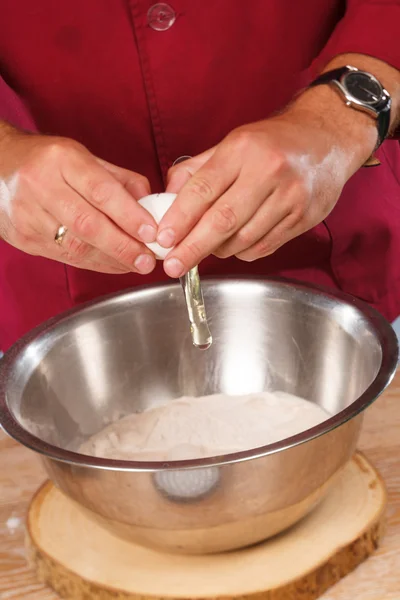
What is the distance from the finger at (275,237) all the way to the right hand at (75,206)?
0.13 metres

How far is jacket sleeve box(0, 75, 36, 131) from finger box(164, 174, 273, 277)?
0.48 metres

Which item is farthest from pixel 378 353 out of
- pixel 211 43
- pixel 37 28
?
pixel 37 28

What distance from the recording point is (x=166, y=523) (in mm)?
839

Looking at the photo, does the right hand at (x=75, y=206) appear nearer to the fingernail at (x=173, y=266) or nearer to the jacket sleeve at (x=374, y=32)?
the fingernail at (x=173, y=266)

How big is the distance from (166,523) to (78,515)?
20cm

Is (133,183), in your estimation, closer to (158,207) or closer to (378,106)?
(158,207)

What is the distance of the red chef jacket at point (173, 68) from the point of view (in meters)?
1.16

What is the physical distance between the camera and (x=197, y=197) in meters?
0.88

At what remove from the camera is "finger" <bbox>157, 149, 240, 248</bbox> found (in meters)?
0.88

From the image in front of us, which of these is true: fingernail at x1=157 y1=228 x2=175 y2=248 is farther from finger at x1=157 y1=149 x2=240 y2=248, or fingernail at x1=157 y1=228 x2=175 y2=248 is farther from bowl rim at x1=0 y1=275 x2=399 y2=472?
bowl rim at x1=0 y1=275 x2=399 y2=472

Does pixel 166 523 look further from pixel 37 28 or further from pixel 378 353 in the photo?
pixel 37 28

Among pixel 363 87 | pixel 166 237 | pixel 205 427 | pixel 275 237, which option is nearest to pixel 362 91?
pixel 363 87

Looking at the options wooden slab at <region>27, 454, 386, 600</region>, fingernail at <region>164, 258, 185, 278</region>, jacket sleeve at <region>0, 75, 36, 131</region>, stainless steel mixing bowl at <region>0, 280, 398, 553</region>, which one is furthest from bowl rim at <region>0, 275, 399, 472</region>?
jacket sleeve at <region>0, 75, 36, 131</region>

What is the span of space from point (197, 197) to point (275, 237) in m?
0.14
